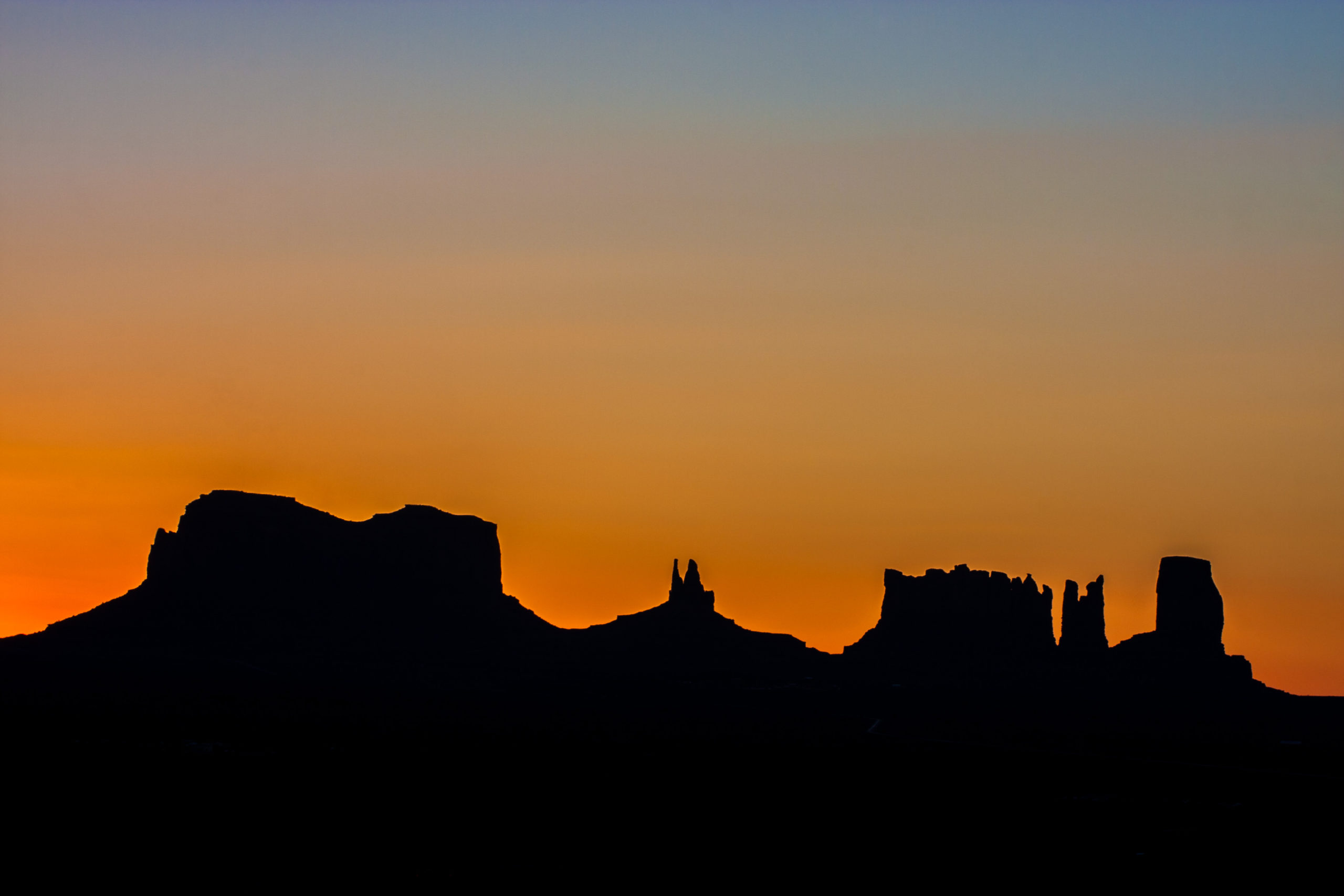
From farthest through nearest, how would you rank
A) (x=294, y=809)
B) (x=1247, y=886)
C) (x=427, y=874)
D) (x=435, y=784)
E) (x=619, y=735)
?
(x=619, y=735)
(x=435, y=784)
(x=294, y=809)
(x=1247, y=886)
(x=427, y=874)

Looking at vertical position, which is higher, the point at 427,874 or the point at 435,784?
the point at 435,784

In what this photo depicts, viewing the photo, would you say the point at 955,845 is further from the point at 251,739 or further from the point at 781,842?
the point at 251,739

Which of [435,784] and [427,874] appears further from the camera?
[435,784]

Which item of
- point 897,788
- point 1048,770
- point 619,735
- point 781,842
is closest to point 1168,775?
point 1048,770

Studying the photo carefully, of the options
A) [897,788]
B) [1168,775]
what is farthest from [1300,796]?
[897,788]

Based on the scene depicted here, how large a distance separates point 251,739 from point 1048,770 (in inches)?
2820

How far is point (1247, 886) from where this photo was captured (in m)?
88.7

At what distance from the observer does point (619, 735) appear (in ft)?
640

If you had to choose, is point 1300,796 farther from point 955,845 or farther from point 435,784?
point 435,784

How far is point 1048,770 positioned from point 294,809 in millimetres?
78070

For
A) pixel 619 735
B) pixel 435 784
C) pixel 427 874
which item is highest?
pixel 619 735

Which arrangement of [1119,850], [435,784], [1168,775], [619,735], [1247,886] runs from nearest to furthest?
1. [1247,886]
2. [1119,850]
3. [435,784]
4. [1168,775]
5. [619,735]

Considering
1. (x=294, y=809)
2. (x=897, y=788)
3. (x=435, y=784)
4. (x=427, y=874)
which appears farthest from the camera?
(x=897, y=788)

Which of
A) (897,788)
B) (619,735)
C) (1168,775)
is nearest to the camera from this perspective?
(897,788)
